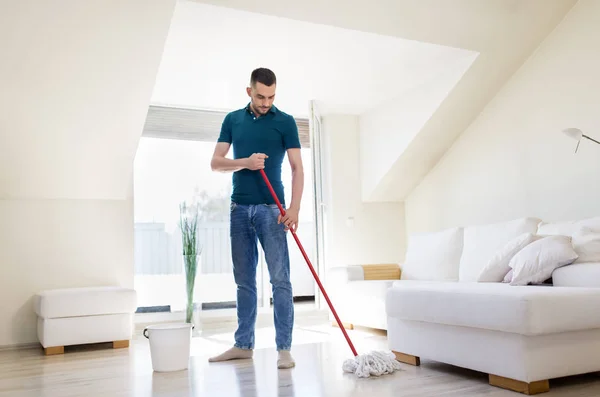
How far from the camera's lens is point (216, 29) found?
3.77m

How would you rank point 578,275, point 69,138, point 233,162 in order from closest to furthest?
point 578,275, point 233,162, point 69,138

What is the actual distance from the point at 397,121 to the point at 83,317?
3.13 meters

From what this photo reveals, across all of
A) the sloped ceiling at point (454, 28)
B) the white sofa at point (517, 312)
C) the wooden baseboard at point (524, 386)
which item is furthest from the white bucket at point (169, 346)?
the sloped ceiling at point (454, 28)

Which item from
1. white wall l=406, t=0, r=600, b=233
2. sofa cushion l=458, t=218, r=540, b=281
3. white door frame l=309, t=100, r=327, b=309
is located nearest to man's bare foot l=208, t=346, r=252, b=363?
sofa cushion l=458, t=218, r=540, b=281

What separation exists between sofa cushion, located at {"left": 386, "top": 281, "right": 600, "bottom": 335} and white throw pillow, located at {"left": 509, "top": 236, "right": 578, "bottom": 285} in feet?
1.65

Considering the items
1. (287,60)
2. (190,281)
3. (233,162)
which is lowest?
(190,281)

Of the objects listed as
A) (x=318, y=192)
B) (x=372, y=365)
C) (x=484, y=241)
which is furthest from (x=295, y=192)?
(x=318, y=192)

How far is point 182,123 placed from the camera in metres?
5.33

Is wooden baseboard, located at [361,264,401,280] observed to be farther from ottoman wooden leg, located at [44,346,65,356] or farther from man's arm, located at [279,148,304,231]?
ottoman wooden leg, located at [44,346,65,356]

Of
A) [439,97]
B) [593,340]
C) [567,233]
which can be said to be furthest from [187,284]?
[593,340]

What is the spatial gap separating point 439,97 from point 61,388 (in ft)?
11.4

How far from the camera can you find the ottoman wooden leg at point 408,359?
2775 millimetres

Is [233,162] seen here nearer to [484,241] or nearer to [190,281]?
[484,241]

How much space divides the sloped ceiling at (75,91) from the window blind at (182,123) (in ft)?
2.65
